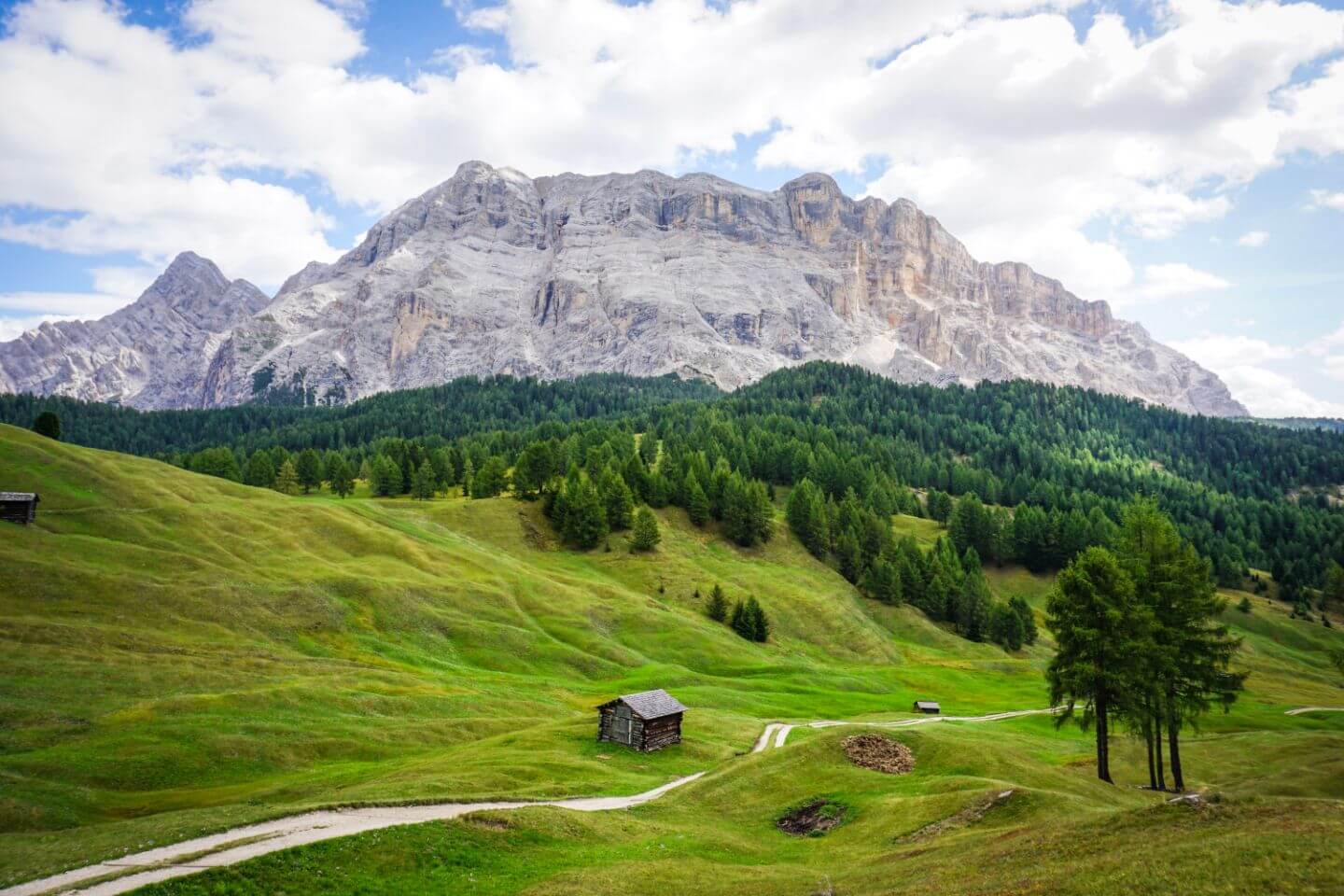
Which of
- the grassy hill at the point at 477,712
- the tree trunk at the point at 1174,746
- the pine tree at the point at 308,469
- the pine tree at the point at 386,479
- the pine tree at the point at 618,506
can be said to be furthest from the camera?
the pine tree at the point at 308,469

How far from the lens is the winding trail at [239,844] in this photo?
22188mm

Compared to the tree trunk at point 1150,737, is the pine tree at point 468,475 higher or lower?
higher

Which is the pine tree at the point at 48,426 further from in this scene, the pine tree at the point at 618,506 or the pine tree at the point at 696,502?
the pine tree at the point at 696,502

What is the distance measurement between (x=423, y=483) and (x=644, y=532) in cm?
4800

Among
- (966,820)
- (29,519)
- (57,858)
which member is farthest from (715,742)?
(29,519)

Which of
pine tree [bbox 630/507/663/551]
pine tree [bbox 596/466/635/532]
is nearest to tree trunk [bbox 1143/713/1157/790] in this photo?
pine tree [bbox 630/507/663/551]

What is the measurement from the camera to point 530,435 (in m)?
190

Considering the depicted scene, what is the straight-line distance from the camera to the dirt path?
2219 centimetres

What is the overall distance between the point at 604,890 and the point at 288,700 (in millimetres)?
35897

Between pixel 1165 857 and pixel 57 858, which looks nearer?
pixel 1165 857

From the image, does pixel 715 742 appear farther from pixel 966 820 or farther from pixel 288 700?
pixel 288 700

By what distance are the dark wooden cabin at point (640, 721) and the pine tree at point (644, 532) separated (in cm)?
6557

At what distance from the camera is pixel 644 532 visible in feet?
387

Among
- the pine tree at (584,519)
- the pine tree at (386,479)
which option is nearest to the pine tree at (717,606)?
the pine tree at (584,519)
